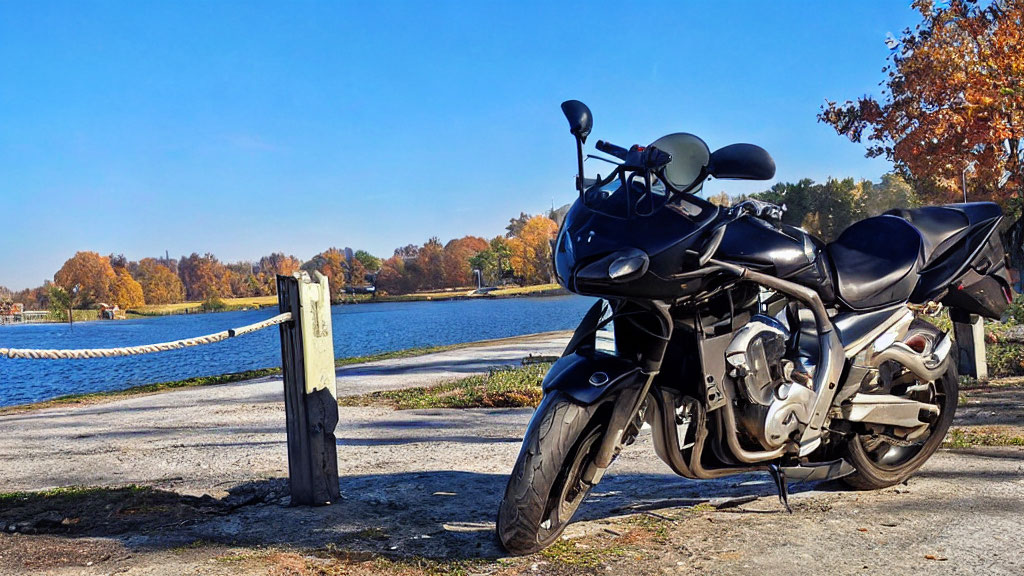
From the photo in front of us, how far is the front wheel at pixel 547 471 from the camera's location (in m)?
3.31

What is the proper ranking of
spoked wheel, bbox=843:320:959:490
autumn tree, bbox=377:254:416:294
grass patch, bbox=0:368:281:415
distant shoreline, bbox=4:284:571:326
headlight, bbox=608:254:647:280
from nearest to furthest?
headlight, bbox=608:254:647:280, spoked wheel, bbox=843:320:959:490, grass patch, bbox=0:368:281:415, distant shoreline, bbox=4:284:571:326, autumn tree, bbox=377:254:416:294

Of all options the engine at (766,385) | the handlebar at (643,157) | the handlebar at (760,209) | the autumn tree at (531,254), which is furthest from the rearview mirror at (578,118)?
the autumn tree at (531,254)

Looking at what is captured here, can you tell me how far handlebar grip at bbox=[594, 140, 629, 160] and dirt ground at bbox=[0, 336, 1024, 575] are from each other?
179 centimetres

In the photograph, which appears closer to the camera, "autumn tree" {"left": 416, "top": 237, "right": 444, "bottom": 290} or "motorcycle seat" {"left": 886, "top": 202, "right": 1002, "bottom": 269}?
"motorcycle seat" {"left": 886, "top": 202, "right": 1002, "bottom": 269}

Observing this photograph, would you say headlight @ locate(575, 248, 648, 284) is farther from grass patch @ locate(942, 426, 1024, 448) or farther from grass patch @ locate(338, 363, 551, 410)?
grass patch @ locate(338, 363, 551, 410)

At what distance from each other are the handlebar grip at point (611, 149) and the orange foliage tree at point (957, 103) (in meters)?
→ 14.9

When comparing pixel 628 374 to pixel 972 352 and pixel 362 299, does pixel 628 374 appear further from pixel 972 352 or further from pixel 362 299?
pixel 362 299

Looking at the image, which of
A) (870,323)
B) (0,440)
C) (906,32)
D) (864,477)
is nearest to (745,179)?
(870,323)

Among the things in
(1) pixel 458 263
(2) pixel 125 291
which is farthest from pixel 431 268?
(2) pixel 125 291

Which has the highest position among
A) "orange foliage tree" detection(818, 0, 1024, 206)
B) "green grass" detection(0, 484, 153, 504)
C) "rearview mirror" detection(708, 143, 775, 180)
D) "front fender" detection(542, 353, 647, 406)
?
"orange foliage tree" detection(818, 0, 1024, 206)

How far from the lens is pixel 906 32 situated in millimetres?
20875

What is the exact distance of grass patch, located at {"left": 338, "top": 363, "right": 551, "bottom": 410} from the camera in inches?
368

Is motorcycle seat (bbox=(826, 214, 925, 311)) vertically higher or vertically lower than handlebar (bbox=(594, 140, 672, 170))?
lower

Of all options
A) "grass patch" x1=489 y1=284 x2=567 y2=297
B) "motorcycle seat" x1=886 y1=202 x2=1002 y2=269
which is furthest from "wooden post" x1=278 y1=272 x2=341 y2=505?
"grass patch" x1=489 y1=284 x2=567 y2=297
